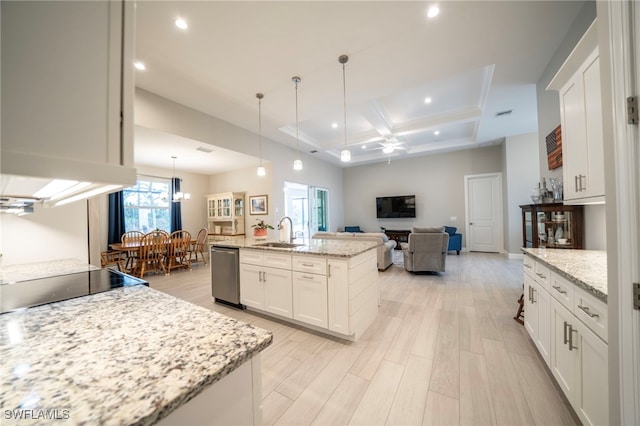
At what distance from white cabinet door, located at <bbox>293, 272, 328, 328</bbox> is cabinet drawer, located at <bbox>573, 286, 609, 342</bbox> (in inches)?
64.5

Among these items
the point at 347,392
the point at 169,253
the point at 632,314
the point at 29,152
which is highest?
the point at 29,152

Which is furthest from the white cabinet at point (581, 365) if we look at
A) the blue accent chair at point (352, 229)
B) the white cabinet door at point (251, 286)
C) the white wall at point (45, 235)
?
the blue accent chair at point (352, 229)

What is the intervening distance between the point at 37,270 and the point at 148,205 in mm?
5042

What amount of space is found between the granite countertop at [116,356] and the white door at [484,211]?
7.51 metres

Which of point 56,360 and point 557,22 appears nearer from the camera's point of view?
point 56,360

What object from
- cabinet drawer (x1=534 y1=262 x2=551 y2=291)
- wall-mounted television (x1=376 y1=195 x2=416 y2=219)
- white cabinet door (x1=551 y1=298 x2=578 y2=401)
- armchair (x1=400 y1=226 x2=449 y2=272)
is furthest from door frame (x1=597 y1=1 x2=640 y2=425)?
wall-mounted television (x1=376 y1=195 x2=416 y2=219)

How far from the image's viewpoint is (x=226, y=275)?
2953 mm

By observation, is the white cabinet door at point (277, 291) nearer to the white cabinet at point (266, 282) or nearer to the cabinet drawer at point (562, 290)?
the white cabinet at point (266, 282)

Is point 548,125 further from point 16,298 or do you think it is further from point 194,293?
point 194,293

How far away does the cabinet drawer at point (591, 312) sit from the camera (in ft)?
3.28

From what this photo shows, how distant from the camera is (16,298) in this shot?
3.34 feet

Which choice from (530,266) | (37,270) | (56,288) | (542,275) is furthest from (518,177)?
(37,270)

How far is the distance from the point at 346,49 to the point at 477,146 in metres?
5.67

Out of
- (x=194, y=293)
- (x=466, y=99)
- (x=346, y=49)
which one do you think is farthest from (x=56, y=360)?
(x=466, y=99)
